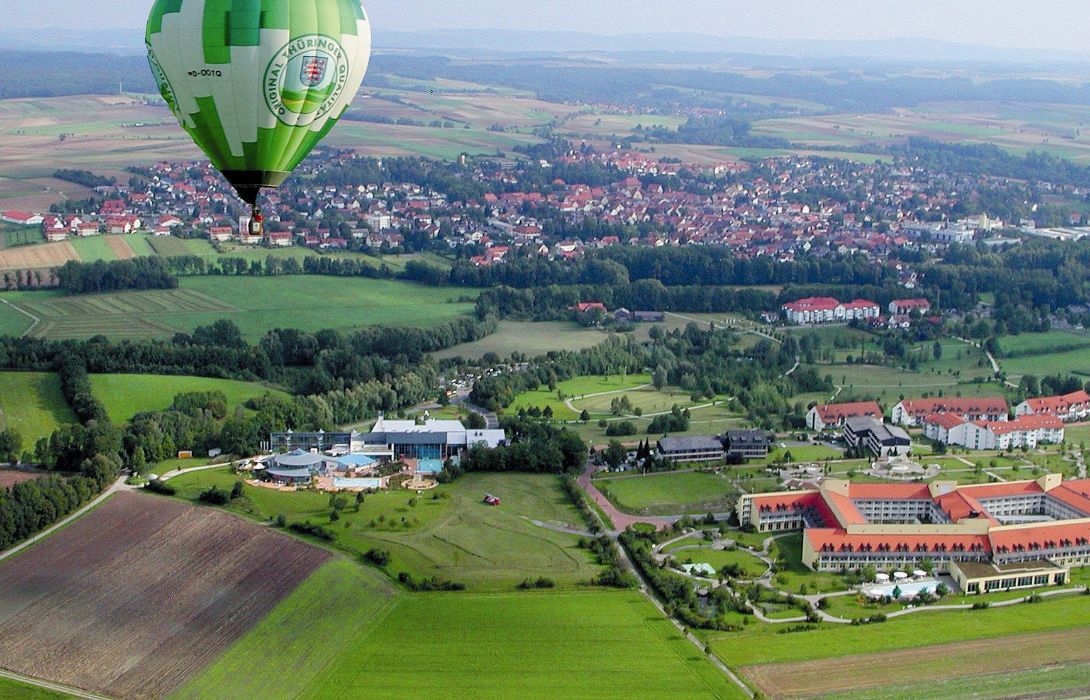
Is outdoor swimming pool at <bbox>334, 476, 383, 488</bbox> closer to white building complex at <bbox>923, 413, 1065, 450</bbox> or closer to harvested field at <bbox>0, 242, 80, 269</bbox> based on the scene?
white building complex at <bbox>923, 413, 1065, 450</bbox>

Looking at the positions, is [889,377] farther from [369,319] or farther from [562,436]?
[369,319]

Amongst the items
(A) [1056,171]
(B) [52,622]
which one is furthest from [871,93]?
(B) [52,622]

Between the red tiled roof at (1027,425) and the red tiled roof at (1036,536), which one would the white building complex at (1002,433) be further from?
the red tiled roof at (1036,536)

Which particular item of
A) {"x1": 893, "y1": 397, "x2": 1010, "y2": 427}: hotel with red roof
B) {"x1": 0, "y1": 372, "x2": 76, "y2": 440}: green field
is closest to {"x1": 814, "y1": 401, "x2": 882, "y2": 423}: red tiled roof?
{"x1": 893, "y1": 397, "x2": 1010, "y2": 427}: hotel with red roof

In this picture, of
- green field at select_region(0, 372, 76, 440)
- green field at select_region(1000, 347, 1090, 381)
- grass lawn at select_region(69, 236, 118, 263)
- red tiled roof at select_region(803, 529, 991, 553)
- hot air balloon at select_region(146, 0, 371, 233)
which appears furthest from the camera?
grass lawn at select_region(69, 236, 118, 263)

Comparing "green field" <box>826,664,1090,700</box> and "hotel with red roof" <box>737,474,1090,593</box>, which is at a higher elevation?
"hotel with red roof" <box>737,474,1090,593</box>

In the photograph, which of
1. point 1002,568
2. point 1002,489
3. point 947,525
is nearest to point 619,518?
point 947,525

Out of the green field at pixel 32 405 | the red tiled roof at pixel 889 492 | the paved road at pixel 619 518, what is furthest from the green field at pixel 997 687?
the green field at pixel 32 405
